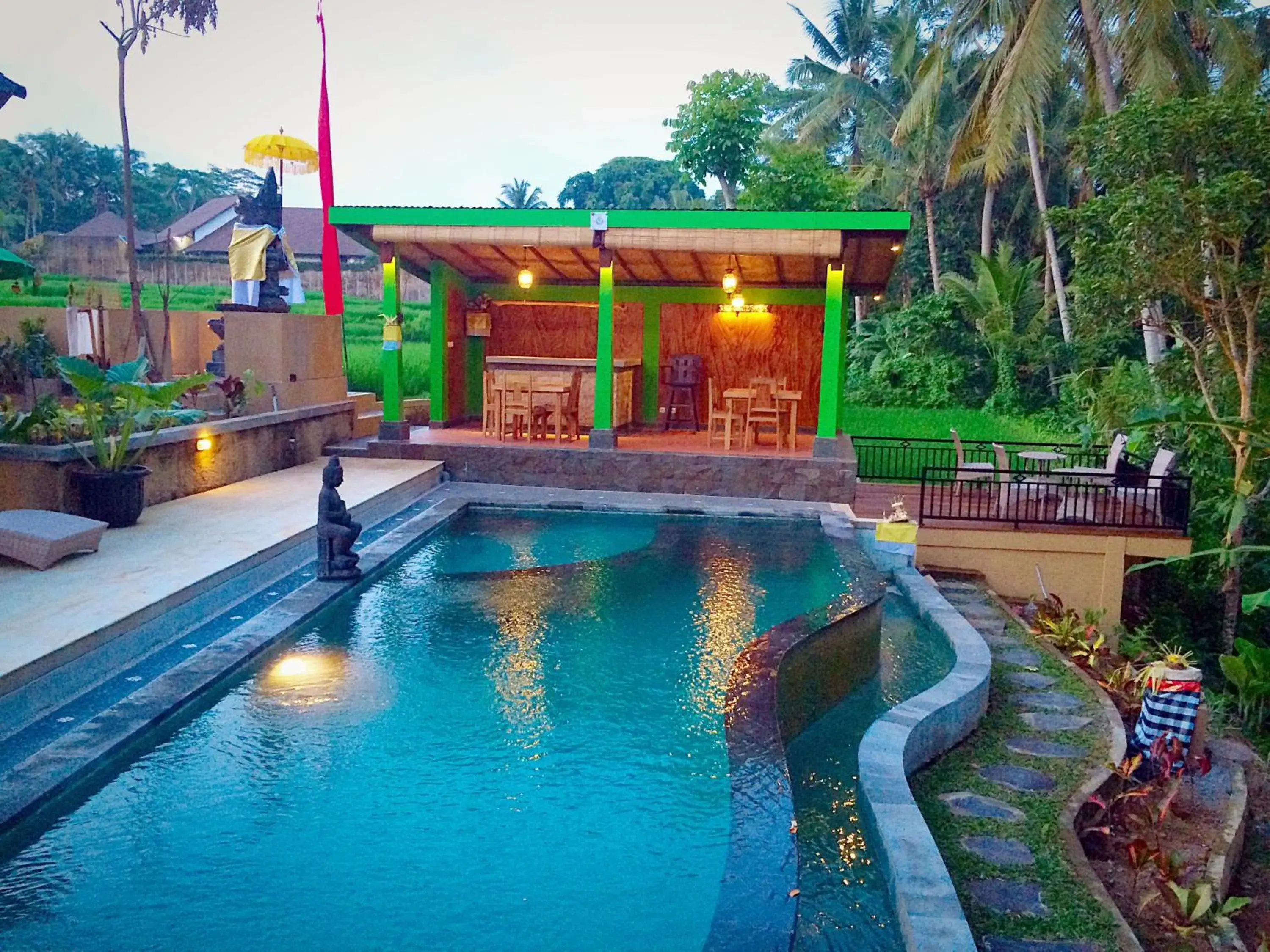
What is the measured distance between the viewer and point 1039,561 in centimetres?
1067

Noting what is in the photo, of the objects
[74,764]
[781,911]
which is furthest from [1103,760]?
[74,764]

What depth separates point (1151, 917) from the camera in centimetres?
486

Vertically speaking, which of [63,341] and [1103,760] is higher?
[63,341]

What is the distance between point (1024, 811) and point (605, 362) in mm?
9530

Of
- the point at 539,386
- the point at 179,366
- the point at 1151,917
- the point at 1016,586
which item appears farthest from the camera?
the point at 179,366

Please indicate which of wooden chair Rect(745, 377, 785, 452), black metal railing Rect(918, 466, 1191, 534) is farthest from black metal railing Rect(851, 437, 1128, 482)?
black metal railing Rect(918, 466, 1191, 534)

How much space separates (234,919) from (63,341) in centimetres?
1350

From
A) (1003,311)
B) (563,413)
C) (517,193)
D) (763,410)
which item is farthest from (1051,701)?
(517,193)

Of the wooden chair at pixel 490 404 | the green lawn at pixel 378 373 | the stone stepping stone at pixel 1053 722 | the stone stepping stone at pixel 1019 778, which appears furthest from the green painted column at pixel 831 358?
the green lawn at pixel 378 373

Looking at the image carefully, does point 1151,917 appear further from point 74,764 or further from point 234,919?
point 74,764

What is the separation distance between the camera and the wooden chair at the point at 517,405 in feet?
48.4

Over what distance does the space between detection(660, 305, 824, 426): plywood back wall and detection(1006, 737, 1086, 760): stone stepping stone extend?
35.1ft

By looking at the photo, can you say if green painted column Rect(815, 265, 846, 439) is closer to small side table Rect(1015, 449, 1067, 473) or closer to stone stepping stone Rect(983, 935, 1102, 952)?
small side table Rect(1015, 449, 1067, 473)

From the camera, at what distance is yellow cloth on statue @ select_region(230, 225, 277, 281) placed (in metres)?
15.1
